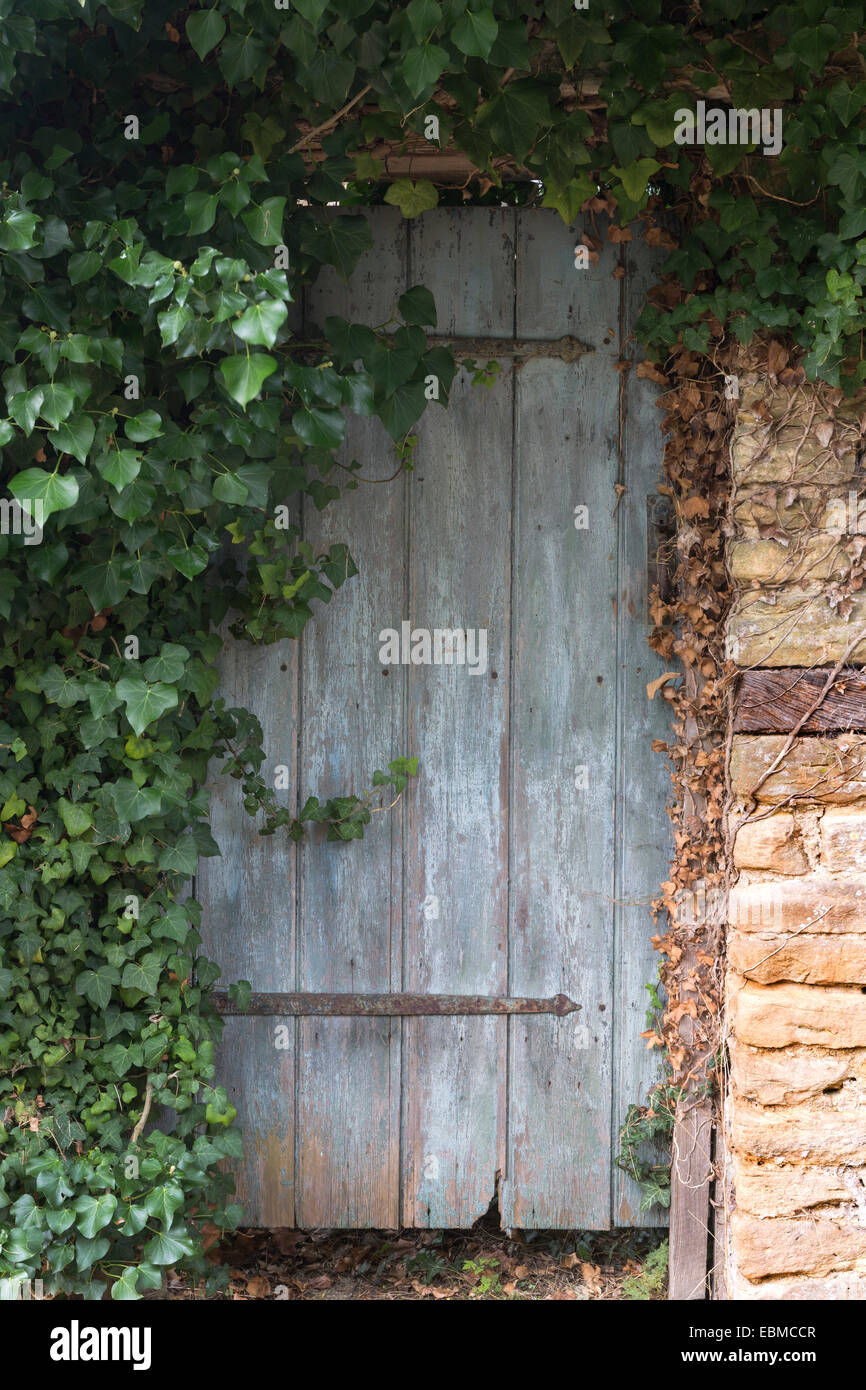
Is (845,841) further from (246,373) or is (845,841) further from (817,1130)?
(246,373)

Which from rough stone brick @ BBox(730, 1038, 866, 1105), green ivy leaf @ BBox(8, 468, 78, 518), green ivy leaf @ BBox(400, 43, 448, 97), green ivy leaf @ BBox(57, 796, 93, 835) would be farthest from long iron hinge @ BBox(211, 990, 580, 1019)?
green ivy leaf @ BBox(400, 43, 448, 97)

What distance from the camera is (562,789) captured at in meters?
2.31

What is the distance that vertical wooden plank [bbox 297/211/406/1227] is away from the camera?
2309mm

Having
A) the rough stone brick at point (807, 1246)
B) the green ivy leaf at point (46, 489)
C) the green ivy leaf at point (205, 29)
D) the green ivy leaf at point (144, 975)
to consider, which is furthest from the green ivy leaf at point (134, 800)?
the rough stone brick at point (807, 1246)

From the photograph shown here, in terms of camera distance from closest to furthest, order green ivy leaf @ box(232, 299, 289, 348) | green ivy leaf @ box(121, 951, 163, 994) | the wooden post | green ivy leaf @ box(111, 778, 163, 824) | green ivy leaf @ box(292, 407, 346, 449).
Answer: green ivy leaf @ box(232, 299, 289, 348) → green ivy leaf @ box(292, 407, 346, 449) → green ivy leaf @ box(111, 778, 163, 824) → green ivy leaf @ box(121, 951, 163, 994) → the wooden post

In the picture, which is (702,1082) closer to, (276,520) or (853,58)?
(276,520)

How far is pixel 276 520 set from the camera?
86.7 inches

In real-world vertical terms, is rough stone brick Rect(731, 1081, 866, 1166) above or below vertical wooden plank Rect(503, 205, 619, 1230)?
below

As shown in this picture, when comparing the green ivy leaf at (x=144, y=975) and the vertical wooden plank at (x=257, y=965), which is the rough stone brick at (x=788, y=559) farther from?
the green ivy leaf at (x=144, y=975)

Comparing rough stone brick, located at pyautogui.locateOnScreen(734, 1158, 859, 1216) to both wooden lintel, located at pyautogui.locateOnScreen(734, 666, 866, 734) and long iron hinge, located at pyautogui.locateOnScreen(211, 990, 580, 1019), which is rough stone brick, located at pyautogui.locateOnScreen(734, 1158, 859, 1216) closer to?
long iron hinge, located at pyautogui.locateOnScreen(211, 990, 580, 1019)

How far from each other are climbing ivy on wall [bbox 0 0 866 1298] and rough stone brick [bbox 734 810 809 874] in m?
0.81

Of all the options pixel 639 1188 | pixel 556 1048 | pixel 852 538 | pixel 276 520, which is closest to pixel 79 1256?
pixel 556 1048

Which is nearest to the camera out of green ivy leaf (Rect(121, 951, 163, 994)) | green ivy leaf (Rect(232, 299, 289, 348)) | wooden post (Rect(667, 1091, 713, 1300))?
green ivy leaf (Rect(232, 299, 289, 348))

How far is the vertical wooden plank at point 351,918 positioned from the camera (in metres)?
2.31
